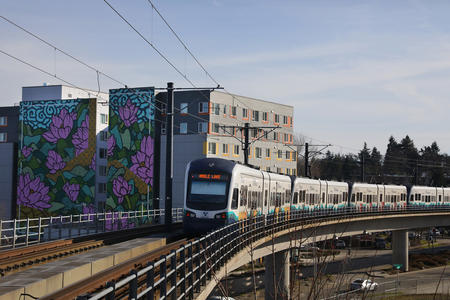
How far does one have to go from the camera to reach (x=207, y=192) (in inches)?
1041

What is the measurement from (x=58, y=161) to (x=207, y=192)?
164 feet

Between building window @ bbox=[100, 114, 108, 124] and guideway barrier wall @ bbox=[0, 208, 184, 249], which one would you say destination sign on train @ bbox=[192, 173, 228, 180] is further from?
building window @ bbox=[100, 114, 108, 124]

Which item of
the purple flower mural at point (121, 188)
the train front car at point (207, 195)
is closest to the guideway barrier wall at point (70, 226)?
the train front car at point (207, 195)

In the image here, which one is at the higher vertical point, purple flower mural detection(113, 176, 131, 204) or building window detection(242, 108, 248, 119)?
building window detection(242, 108, 248, 119)

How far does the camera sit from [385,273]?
2478 inches

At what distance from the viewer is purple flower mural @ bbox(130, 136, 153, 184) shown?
67.2 m

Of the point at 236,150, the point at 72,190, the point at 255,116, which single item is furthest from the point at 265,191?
the point at 255,116

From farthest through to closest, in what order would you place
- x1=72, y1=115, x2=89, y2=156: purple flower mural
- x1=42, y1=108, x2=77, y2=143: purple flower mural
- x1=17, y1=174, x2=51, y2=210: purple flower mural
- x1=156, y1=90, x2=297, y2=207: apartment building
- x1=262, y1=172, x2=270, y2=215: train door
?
x1=42, y1=108, x2=77, y2=143: purple flower mural
x1=72, y1=115, x2=89, y2=156: purple flower mural
x1=17, y1=174, x2=51, y2=210: purple flower mural
x1=156, y1=90, x2=297, y2=207: apartment building
x1=262, y1=172, x2=270, y2=215: train door

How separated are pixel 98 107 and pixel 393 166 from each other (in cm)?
10138

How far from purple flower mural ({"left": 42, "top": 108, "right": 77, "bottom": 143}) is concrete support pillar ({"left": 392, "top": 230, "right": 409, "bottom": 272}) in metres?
38.7

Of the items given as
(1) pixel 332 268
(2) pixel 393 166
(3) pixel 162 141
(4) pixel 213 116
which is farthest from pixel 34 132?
(2) pixel 393 166

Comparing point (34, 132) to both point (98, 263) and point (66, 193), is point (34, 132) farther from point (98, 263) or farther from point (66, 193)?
point (98, 263)

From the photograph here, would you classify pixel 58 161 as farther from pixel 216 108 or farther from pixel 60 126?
pixel 216 108

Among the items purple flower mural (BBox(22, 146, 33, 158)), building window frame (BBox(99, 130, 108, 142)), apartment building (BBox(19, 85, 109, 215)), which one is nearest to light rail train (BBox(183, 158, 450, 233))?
apartment building (BBox(19, 85, 109, 215))
